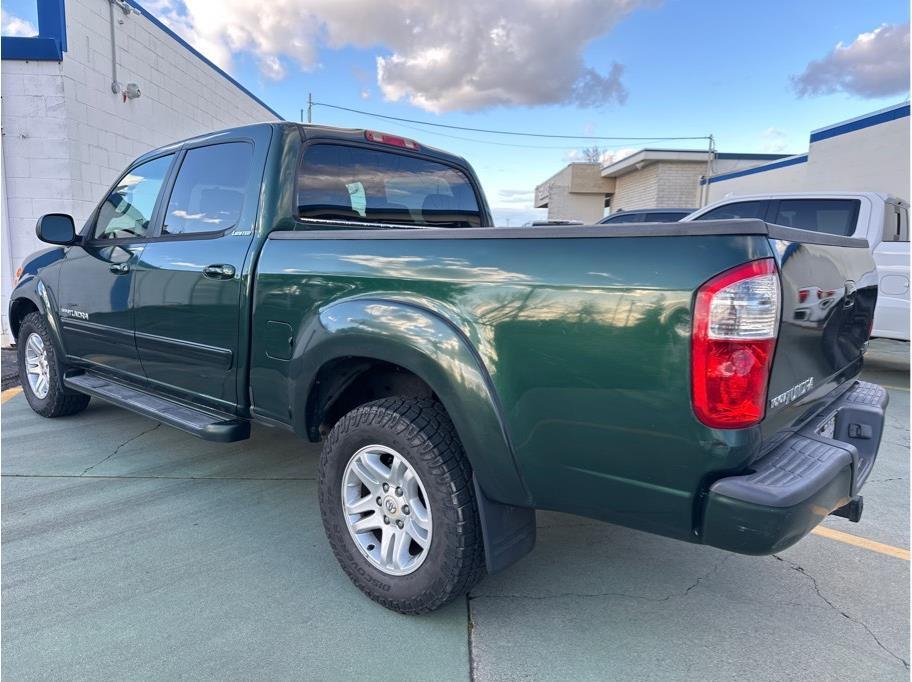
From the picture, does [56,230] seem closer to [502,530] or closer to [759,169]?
[502,530]

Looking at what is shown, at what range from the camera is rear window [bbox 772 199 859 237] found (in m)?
6.49

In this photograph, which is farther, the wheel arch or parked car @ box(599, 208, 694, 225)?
parked car @ box(599, 208, 694, 225)

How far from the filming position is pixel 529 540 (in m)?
2.45

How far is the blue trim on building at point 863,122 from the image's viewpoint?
1188 centimetres

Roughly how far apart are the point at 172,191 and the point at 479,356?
2.53 m

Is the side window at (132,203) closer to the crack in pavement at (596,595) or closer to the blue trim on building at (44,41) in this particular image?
the crack in pavement at (596,595)

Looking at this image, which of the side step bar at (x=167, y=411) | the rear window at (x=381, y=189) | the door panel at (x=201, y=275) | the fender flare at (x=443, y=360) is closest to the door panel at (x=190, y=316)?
the door panel at (x=201, y=275)

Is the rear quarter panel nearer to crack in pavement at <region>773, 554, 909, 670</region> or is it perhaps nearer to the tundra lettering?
the tundra lettering

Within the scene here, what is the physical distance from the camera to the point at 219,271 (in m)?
3.08

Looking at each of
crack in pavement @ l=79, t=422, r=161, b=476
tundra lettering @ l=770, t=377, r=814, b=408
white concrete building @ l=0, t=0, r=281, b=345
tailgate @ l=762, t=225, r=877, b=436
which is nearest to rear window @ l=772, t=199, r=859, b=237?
tailgate @ l=762, t=225, r=877, b=436

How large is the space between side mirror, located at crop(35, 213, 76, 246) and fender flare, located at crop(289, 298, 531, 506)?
264cm

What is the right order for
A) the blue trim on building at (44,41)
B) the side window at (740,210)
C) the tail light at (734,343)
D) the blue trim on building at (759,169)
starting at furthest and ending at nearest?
the blue trim on building at (759,169) < the blue trim on building at (44,41) < the side window at (740,210) < the tail light at (734,343)

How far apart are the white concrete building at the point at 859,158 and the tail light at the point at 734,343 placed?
12.4 metres

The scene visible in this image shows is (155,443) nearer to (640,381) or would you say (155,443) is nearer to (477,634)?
(477,634)
